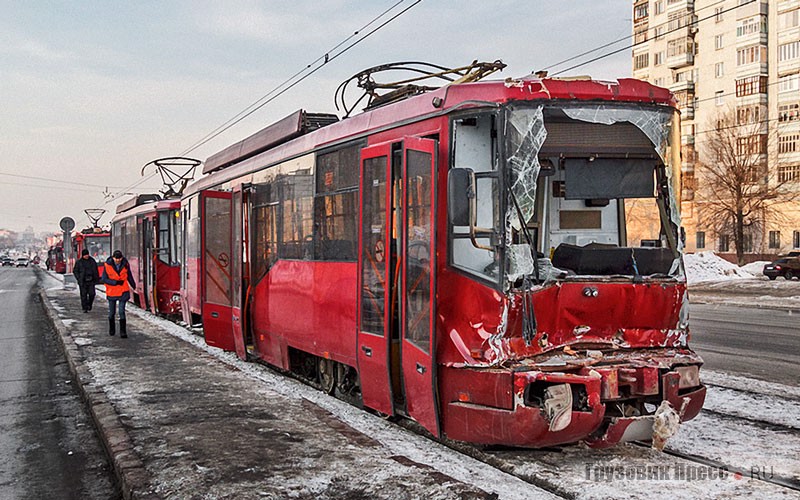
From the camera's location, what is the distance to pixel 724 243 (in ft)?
193

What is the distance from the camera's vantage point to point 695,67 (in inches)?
2581

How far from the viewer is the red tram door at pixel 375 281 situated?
756 centimetres

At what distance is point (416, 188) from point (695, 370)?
273 cm

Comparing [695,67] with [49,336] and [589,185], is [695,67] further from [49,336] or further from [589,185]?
[589,185]

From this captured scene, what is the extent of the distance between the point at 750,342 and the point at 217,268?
9.60 m

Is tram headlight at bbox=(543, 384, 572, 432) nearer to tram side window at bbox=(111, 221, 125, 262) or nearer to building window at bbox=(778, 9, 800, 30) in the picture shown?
tram side window at bbox=(111, 221, 125, 262)

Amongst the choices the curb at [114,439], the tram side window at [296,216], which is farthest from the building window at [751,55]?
the curb at [114,439]

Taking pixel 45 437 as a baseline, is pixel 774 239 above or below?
above

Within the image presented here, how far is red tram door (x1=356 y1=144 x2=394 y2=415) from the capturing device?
24.8 feet

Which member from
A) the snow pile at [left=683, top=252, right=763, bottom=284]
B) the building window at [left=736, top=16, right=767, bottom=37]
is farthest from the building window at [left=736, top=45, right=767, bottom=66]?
the snow pile at [left=683, top=252, right=763, bottom=284]

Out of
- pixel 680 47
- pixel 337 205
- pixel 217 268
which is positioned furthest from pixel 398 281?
pixel 680 47

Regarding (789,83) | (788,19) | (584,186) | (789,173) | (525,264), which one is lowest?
(525,264)

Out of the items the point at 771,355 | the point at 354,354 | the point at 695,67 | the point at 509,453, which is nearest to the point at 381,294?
the point at 354,354

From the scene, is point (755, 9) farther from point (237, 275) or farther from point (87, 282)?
point (237, 275)
